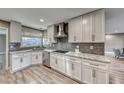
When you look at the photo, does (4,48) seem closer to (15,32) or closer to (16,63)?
(15,32)

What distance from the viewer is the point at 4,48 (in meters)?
4.71

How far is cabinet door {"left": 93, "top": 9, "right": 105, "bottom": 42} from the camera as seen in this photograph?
2.92 m

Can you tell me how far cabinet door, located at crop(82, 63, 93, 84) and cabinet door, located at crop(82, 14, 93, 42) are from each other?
0.95 metres

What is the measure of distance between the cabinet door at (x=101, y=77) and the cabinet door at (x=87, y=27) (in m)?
1.17

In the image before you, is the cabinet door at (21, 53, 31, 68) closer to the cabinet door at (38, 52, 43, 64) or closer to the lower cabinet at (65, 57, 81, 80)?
the cabinet door at (38, 52, 43, 64)

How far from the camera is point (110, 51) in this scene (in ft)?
33.8

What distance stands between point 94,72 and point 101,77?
220 mm

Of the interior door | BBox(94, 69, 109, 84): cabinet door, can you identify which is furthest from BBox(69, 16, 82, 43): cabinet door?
BBox(94, 69, 109, 84): cabinet door

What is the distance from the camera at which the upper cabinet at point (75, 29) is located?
12.1 feet

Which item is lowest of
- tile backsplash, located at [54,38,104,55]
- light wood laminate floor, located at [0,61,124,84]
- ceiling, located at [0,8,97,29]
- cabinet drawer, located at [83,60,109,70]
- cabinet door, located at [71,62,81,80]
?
light wood laminate floor, located at [0,61,124,84]
